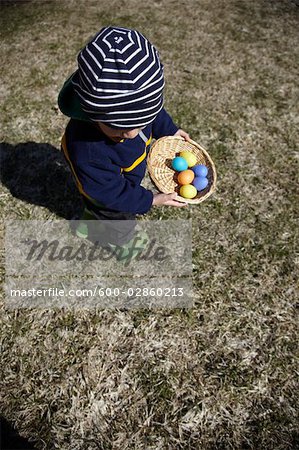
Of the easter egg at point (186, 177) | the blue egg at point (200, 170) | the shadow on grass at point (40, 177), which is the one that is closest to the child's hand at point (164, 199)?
the easter egg at point (186, 177)

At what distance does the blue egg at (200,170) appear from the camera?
120 inches

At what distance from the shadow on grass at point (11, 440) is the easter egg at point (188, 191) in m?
1.95

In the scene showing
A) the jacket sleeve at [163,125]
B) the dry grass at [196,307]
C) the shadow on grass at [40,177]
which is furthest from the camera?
the shadow on grass at [40,177]

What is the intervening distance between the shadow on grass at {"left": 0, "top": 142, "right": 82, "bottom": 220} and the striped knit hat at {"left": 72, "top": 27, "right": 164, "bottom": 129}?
1877 millimetres

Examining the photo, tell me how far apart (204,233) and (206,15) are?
4115mm

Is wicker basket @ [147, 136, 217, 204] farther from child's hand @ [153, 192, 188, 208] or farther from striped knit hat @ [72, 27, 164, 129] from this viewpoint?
striped knit hat @ [72, 27, 164, 129]

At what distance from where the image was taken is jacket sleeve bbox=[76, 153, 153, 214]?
2.22 meters

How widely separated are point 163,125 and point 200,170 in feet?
1.51

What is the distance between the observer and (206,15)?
19.4 ft

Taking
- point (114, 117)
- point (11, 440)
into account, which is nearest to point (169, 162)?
point (114, 117)

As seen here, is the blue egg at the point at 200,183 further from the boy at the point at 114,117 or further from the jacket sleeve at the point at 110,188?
the jacket sleeve at the point at 110,188

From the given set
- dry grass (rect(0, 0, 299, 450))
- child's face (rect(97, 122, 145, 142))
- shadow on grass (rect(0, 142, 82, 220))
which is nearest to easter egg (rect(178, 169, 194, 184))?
dry grass (rect(0, 0, 299, 450))

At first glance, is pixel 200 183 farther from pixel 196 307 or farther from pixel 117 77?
pixel 117 77

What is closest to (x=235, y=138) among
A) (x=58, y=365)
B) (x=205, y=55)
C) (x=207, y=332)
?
(x=205, y=55)
